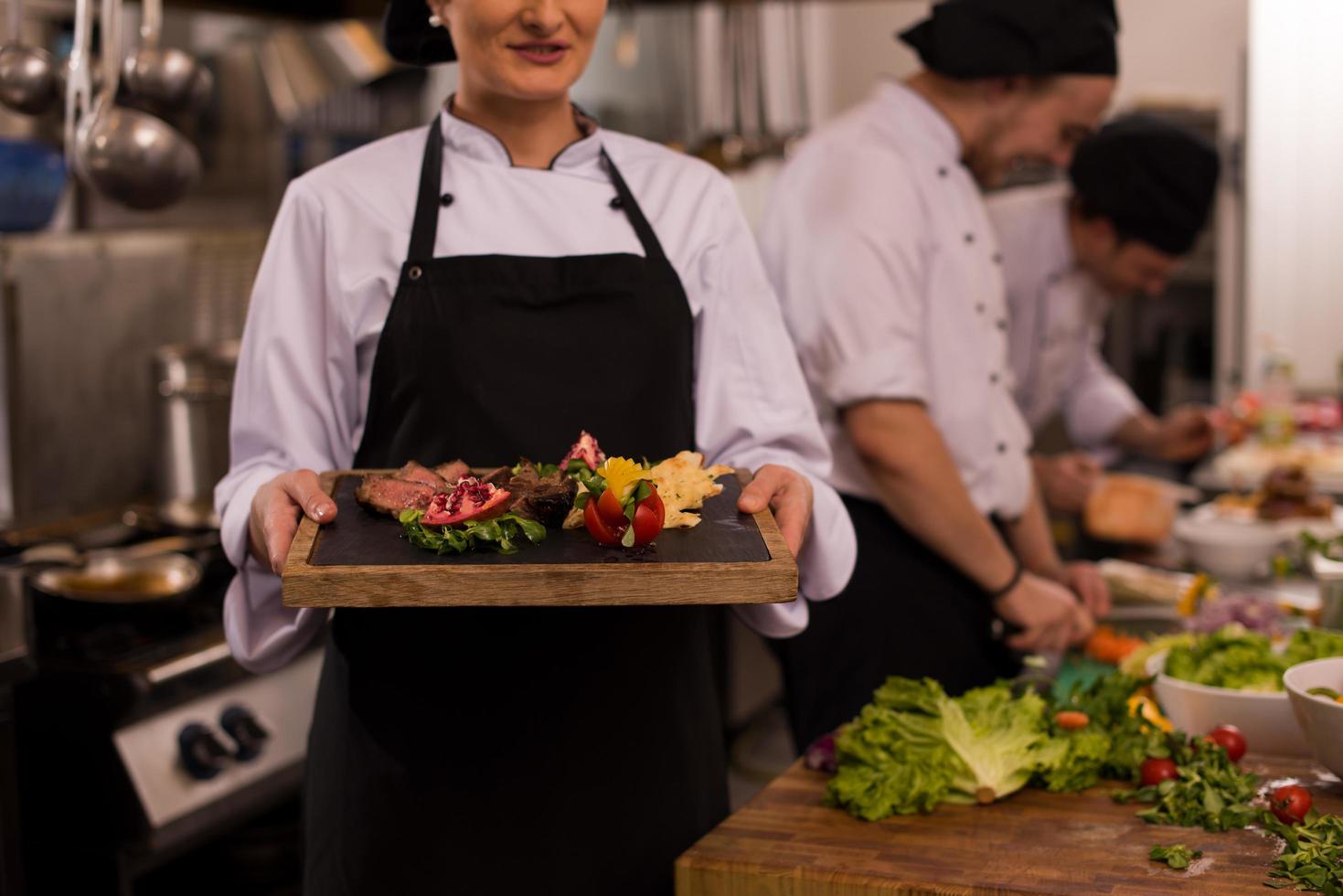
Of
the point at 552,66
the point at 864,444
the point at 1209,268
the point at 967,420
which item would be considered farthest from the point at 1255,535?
the point at 1209,268

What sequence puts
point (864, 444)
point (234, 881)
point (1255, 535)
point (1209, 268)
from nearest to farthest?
1. point (864, 444)
2. point (234, 881)
3. point (1255, 535)
4. point (1209, 268)

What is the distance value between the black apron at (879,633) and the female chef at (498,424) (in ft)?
2.17

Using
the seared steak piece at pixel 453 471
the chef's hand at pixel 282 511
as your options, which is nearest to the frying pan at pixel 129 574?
the chef's hand at pixel 282 511

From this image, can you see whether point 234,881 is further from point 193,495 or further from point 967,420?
point 967,420

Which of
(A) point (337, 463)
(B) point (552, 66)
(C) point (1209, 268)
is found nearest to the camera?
(B) point (552, 66)

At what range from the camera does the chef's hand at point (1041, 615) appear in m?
2.38

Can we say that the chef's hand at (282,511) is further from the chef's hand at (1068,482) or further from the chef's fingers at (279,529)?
the chef's hand at (1068,482)

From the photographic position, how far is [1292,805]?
1440 mm

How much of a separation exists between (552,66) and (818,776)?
0.82 m

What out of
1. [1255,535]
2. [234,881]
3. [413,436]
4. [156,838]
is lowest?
[234,881]

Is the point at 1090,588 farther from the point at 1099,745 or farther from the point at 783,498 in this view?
the point at 783,498

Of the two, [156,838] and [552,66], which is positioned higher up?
[552,66]

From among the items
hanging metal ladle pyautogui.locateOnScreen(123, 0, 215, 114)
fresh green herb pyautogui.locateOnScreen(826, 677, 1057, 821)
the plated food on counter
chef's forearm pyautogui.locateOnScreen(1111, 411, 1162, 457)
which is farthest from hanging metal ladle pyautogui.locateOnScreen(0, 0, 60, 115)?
chef's forearm pyautogui.locateOnScreen(1111, 411, 1162, 457)

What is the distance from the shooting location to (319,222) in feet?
5.24
